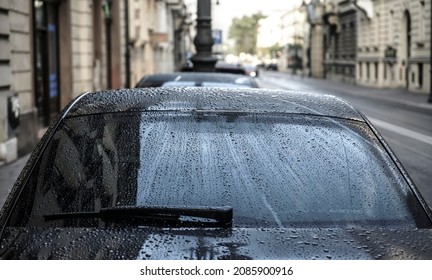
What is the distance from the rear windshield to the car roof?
6cm

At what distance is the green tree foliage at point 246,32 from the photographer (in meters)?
186

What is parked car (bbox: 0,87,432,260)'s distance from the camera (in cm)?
268

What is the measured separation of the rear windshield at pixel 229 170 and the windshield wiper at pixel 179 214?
3.1 inches

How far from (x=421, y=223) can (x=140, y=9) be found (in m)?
37.9

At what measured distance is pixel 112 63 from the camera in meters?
30.0

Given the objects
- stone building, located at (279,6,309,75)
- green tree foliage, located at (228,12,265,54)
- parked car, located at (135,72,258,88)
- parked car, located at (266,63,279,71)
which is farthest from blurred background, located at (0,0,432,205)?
green tree foliage, located at (228,12,265,54)

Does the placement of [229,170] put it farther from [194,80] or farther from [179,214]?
[194,80]

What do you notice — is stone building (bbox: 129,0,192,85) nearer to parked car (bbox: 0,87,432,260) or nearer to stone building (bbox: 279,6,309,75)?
parked car (bbox: 0,87,432,260)

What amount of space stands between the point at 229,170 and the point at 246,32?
186087 mm

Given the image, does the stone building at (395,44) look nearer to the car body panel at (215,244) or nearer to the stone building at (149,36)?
the stone building at (149,36)

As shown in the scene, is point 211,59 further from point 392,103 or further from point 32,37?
point 392,103

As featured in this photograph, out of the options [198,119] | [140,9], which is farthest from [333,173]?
[140,9]

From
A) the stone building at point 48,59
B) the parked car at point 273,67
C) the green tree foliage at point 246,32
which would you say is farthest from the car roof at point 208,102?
the green tree foliage at point 246,32
